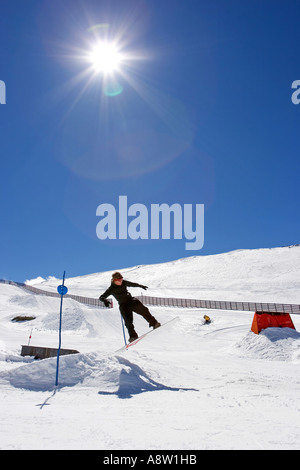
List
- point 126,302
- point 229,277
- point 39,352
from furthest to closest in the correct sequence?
point 229,277
point 39,352
point 126,302

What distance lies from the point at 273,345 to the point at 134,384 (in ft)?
29.4

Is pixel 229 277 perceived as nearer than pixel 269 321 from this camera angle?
No

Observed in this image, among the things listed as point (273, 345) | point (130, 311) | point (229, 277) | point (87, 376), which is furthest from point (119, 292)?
point (229, 277)

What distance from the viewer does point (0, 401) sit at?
14.9 ft

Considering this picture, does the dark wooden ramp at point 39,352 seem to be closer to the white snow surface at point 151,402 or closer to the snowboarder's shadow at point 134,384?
the white snow surface at point 151,402

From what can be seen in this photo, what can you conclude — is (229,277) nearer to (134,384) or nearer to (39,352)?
(39,352)

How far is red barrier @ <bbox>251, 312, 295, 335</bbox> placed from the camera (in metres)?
14.6

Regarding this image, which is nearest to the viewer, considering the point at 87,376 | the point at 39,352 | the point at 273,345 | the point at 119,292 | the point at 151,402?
the point at 151,402

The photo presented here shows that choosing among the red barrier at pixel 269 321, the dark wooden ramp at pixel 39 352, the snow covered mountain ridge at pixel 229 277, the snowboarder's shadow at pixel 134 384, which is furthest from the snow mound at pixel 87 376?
the snow covered mountain ridge at pixel 229 277

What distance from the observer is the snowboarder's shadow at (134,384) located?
540 centimetres

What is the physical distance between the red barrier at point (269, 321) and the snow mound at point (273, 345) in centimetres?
64

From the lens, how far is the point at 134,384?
19.2 feet

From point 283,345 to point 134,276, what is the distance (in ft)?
224
